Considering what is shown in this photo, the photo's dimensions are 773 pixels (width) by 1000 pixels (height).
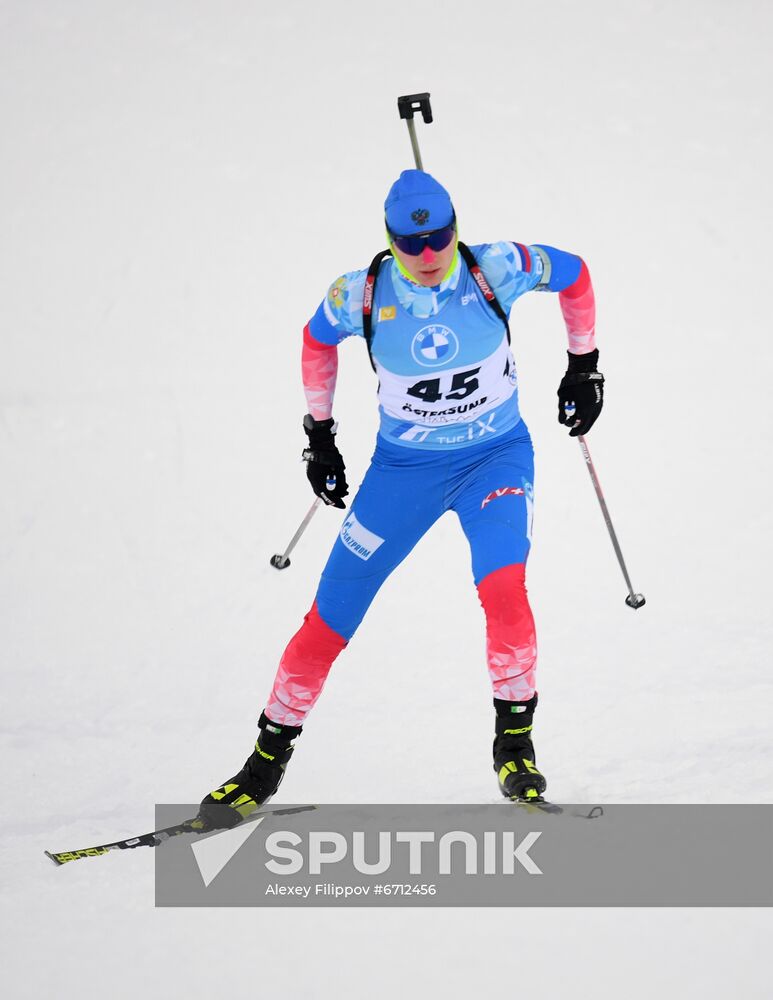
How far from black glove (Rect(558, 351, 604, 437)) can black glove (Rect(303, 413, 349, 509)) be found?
2.98 feet

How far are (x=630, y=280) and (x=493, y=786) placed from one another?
528 cm

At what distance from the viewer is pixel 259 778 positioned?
4.36 m

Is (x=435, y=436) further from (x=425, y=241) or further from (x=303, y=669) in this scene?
(x=303, y=669)

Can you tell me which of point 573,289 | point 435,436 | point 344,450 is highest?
point 344,450

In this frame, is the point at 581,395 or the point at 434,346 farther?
the point at 581,395

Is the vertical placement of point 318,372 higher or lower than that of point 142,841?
higher

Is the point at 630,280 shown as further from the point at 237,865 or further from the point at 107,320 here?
the point at 237,865

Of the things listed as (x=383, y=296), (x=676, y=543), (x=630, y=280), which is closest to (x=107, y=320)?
(x=630, y=280)

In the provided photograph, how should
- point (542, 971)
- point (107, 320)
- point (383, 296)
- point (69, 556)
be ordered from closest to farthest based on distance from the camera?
point (542, 971), point (383, 296), point (69, 556), point (107, 320)

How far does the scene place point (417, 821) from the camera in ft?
14.5

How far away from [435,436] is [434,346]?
1.23 ft

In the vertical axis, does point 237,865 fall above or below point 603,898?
above

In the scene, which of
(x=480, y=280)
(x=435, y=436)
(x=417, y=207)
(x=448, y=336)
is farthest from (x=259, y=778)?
(x=417, y=207)

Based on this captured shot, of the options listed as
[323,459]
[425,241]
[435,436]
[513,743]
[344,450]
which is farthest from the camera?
[344,450]
